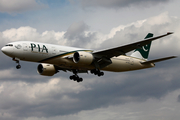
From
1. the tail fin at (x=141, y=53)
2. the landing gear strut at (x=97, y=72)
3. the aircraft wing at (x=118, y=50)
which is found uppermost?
the tail fin at (x=141, y=53)

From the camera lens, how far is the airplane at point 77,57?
1596 inches

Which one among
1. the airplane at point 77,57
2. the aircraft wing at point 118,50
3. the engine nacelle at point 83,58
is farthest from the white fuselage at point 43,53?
the aircraft wing at point 118,50

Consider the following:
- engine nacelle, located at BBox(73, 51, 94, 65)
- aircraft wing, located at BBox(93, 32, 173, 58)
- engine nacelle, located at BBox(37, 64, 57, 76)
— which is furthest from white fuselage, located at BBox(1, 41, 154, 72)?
engine nacelle, located at BBox(37, 64, 57, 76)

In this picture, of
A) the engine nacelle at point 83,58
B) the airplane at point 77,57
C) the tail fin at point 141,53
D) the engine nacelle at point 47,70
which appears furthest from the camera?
the tail fin at point 141,53

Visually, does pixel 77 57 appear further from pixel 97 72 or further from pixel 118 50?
pixel 118 50

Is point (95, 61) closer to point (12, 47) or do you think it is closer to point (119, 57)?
point (119, 57)

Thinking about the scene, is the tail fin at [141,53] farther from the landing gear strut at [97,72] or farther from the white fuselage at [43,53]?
the landing gear strut at [97,72]

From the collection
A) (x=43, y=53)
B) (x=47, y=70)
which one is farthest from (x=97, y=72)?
(x=43, y=53)

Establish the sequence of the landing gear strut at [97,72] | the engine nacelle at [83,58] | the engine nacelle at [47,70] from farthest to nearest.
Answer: the engine nacelle at [47,70], the landing gear strut at [97,72], the engine nacelle at [83,58]

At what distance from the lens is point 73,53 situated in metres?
43.8

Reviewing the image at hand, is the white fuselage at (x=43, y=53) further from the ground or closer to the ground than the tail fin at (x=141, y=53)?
closer to the ground

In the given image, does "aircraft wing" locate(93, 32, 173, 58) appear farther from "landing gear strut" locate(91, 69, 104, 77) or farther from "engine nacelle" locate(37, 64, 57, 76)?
"engine nacelle" locate(37, 64, 57, 76)

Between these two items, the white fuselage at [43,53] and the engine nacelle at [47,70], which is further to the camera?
the engine nacelle at [47,70]

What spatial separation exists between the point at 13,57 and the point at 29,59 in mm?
2195
